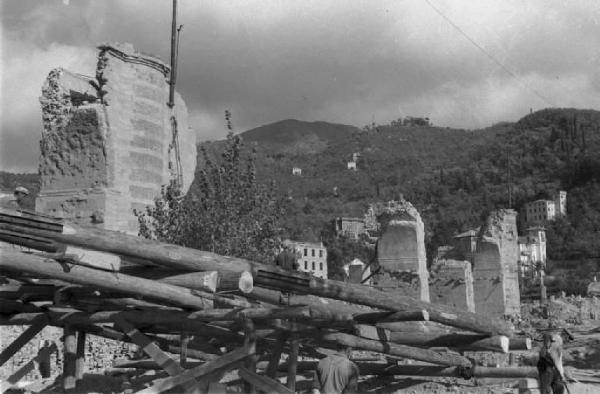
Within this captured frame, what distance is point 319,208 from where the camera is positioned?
110250mm

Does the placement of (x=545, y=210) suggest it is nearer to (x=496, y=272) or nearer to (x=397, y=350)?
(x=496, y=272)

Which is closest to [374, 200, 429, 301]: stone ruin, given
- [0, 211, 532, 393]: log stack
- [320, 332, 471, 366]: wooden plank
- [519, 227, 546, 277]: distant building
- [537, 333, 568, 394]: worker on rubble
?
[320, 332, 471, 366]: wooden plank

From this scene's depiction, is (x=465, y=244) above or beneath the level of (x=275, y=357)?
above

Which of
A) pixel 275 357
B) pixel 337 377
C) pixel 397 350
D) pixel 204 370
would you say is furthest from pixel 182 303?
pixel 397 350

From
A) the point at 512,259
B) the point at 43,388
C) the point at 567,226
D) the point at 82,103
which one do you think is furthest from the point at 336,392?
the point at 567,226

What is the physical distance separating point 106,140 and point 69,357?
304 inches

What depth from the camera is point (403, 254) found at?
1688 cm

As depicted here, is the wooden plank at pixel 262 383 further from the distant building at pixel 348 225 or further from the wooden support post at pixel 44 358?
the distant building at pixel 348 225

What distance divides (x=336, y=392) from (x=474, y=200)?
104 metres

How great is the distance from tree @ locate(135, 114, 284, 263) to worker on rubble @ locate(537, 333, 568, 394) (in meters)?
8.32

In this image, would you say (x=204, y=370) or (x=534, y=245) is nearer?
(x=204, y=370)

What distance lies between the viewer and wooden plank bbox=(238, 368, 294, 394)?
7078 millimetres

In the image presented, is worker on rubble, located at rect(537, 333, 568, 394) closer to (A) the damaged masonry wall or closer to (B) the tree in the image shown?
(B) the tree

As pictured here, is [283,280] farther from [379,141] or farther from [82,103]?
[379,141]
